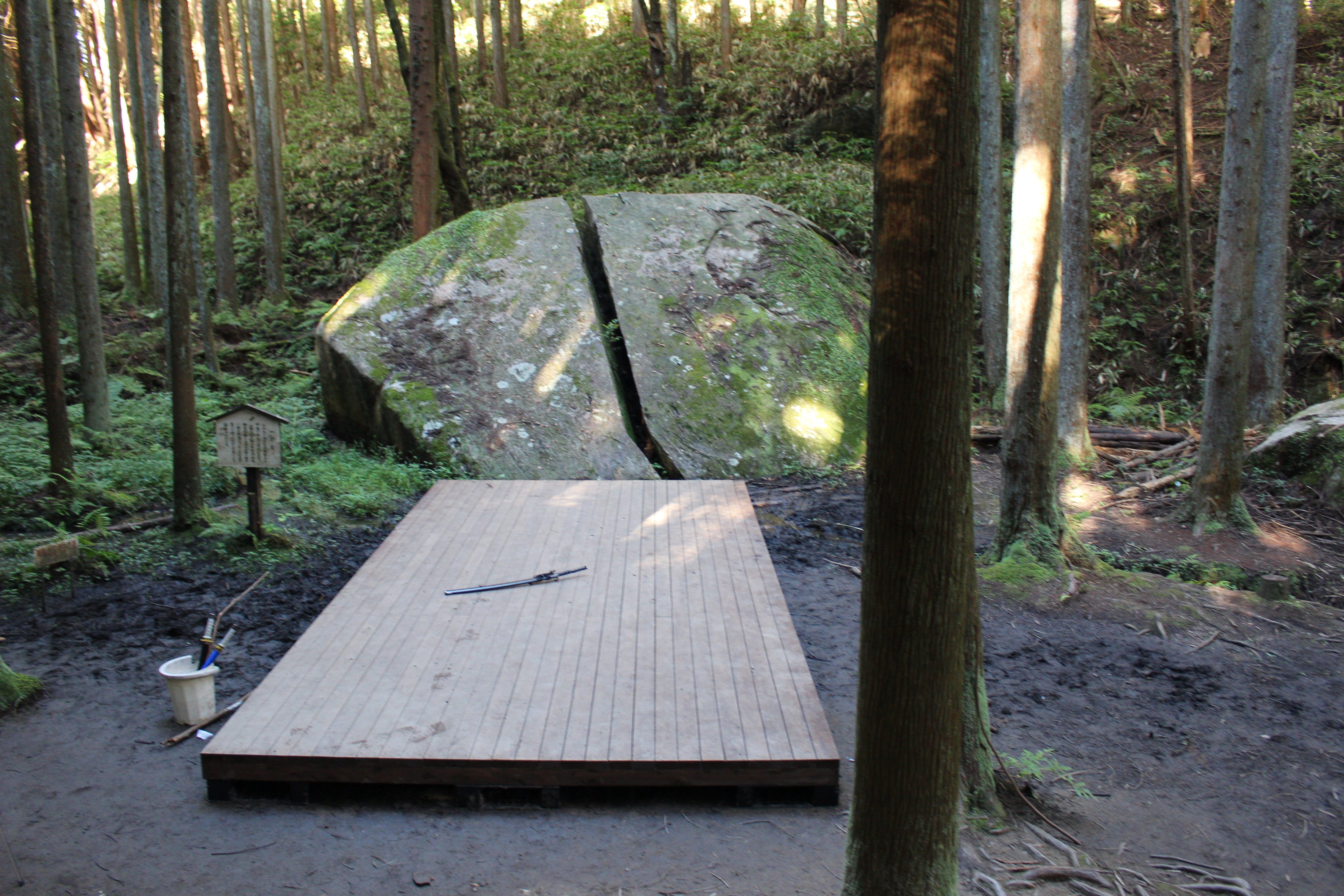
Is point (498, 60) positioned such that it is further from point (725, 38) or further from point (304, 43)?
point (304, 43)

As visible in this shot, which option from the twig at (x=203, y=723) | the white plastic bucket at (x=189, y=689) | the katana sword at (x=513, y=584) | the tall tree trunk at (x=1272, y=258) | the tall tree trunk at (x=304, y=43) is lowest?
the twig at (x=203, y=723)

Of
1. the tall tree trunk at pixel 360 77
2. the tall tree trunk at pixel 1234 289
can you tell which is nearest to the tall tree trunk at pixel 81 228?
the tall tree trunk at pixel 1234 289

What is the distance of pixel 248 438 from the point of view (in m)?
6.02

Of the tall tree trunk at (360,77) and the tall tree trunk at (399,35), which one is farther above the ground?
the tall tree trunk at (360,77)

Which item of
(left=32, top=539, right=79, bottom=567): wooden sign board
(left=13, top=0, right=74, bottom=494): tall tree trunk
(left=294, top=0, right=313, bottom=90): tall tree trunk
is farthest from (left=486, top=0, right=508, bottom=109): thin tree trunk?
(left=32, top=539, right=79, bottom=567): wooden sign board

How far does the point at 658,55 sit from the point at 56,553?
16.4m

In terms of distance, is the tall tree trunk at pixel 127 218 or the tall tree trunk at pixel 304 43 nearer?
the tall tree trunk at pixel 127 218

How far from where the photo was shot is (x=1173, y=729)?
409 centimetres

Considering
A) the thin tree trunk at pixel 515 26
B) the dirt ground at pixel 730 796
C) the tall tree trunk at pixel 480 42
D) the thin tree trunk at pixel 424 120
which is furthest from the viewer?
the thin tree trunk at pixel 515 26

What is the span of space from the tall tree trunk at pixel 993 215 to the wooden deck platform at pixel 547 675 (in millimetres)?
6247

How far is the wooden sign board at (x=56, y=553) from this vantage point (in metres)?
5.40

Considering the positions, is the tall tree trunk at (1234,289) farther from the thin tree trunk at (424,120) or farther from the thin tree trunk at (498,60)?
the thin tree trunk at (498,60)

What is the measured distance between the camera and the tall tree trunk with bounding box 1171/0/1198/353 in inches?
457

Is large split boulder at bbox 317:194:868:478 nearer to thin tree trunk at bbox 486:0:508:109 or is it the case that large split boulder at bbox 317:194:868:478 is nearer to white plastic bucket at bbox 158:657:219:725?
white plastic bucket at bbox 158:657:219:725
